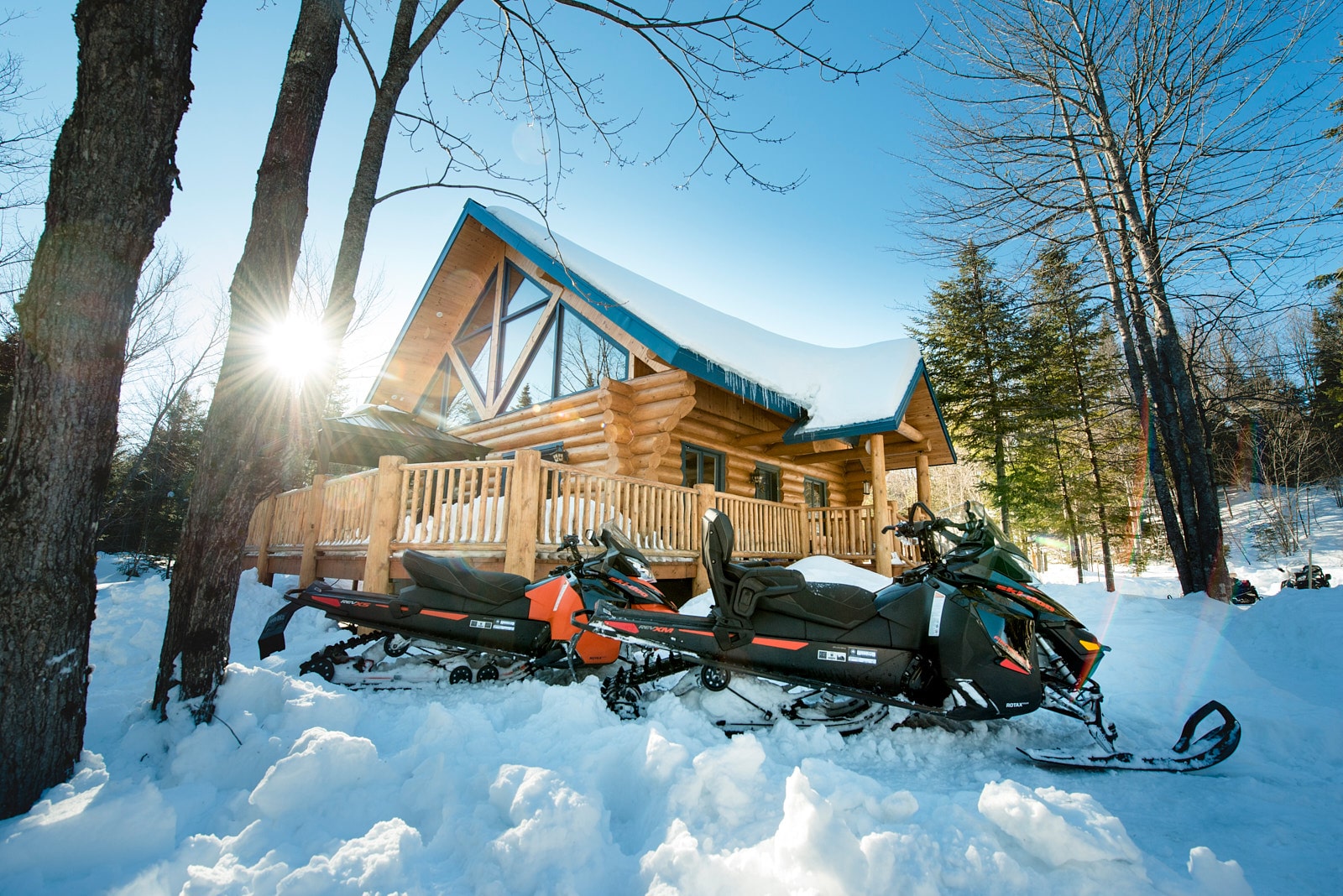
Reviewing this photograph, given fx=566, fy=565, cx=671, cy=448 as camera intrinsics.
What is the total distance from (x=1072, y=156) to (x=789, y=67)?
26.9 feet

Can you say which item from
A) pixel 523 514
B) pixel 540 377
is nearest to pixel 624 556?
pixel 523 514

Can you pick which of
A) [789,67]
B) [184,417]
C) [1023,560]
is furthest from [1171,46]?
[184,417]

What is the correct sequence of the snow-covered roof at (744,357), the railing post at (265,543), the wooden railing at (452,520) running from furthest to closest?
the railing post at (265,543) < the snow-covered roof at (744,357) < the wooden railing at (452,520)

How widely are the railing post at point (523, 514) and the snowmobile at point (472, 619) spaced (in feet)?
4.80

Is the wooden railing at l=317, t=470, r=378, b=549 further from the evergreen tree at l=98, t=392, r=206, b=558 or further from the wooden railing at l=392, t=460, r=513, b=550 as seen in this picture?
the evergreen tree at l=98, t=392, r=206, b=558

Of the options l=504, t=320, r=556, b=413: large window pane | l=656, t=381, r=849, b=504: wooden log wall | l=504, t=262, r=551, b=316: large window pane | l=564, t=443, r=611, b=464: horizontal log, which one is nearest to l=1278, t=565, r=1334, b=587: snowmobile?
l=656, t=381, r=849, b=504: wooden log wall

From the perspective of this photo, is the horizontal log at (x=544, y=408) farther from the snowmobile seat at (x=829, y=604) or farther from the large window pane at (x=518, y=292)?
the snowmobile seat at (x=829, y=604)

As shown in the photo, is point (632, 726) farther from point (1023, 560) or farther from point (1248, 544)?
point (1248, 544)

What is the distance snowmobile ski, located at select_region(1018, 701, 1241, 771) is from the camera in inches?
95.4

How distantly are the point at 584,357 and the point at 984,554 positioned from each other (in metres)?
7.61

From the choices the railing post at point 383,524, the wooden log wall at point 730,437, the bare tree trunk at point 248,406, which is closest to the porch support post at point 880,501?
the wooden log wall at point 730,437

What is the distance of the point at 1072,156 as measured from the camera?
9406mm

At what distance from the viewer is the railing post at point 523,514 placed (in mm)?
5535

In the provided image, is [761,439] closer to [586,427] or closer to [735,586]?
[586,427]
